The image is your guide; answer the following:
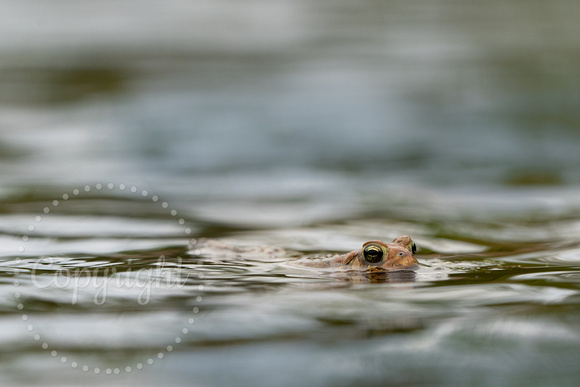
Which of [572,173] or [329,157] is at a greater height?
[329,157]

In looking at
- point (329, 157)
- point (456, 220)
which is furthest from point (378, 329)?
point (329, 157)

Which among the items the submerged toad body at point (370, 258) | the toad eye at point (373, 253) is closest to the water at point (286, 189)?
the submerged toad body at point (370, 258)

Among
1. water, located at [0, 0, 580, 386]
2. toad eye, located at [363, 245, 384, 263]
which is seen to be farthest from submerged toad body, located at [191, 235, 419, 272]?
water, located at [0, 0, 580, 386]

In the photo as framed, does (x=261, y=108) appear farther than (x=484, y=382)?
Yes

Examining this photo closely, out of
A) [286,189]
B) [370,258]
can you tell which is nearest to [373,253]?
[370,258]

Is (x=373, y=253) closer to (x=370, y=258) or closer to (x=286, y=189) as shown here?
(x=370, y=258)

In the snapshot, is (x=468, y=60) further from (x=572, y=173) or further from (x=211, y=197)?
(x=211, y=197)
